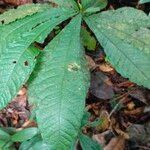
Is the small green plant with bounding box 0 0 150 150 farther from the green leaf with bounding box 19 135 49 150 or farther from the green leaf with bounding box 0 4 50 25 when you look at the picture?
the green leaf with bounding box 19 135 49 150

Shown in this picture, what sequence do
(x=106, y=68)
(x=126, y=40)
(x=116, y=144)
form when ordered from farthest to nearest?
(x=106, y=68)
(x=116, y=144)
(x=126, y=40)

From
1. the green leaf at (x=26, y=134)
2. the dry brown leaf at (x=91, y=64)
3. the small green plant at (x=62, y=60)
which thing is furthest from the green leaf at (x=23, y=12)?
the dry brown leaf at (x=91, y=64)

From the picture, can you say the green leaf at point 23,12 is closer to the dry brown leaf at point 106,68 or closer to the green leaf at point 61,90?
the green leaf at point 61,90

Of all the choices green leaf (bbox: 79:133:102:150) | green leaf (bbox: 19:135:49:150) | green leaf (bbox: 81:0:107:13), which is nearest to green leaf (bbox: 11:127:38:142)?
green leaf (bbox: 19:135:49:150)

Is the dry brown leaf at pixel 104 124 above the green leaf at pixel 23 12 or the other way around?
the other way around

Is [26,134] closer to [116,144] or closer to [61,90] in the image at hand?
[116,144]

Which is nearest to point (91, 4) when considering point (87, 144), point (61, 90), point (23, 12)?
point (23, 12)
